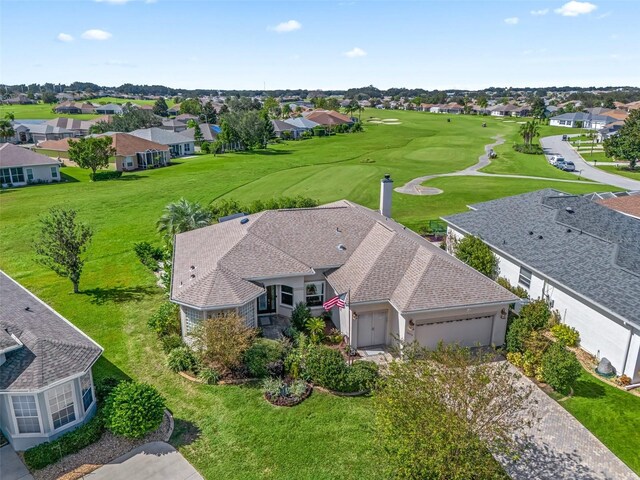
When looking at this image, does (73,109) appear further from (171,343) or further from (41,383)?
(41,383)

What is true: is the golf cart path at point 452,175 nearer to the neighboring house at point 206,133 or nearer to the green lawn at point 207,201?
the green lawn at point 207,201

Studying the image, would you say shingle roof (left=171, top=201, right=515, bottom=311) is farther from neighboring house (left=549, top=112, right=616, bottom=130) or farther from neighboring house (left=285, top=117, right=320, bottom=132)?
neighboring house (left=549, top=112, right=616, bottom=130)

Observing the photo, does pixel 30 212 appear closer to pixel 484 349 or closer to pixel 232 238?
pixel 232 238

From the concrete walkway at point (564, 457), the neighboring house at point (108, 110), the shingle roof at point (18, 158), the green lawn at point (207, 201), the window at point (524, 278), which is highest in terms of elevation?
the neighboring house at point (108, 110)

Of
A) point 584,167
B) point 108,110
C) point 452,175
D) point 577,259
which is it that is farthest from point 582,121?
point 108,110

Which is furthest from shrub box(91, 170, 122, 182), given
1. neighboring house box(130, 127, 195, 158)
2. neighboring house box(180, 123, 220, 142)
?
neighboring house box(180, 123, 220, 142)

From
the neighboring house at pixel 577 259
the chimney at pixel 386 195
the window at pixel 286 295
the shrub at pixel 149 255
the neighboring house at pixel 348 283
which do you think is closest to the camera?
the neighboring house at pixel 577 259

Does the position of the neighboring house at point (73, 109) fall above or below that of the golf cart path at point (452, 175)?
above

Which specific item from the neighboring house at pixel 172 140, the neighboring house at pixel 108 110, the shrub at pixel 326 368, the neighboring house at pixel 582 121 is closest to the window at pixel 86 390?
the shrub at pixel 326 368
